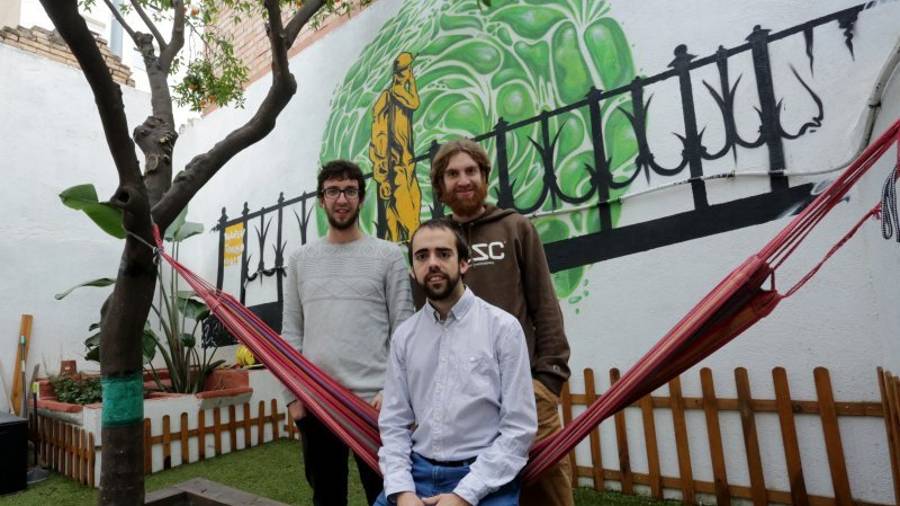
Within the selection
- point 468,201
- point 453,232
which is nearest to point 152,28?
point 468,201

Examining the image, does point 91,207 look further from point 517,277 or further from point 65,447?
point 65,447

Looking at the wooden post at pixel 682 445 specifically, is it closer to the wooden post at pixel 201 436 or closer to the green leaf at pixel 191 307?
the wooden post at pixel 201 436

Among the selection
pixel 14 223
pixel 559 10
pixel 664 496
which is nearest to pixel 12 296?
pixel 14 223

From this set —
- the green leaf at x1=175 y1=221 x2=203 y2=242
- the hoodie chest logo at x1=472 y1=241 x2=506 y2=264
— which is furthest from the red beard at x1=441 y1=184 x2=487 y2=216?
the green leaf at x1=175 y1=221 x2=203 y2=242

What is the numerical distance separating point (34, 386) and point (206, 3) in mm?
2811

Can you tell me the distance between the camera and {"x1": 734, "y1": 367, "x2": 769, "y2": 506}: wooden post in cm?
197

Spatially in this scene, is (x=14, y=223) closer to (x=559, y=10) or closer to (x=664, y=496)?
(x=559, y=10)

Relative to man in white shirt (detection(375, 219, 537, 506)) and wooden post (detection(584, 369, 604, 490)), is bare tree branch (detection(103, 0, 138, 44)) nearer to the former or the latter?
man in white shirt (detection(375, 219, 537, 506))

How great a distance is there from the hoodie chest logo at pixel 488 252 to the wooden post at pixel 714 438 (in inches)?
51.8

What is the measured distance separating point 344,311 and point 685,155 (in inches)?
67.1

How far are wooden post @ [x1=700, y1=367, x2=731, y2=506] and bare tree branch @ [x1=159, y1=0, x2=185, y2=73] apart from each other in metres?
2.55

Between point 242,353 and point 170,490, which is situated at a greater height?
point 242,353

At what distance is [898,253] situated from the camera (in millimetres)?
1424

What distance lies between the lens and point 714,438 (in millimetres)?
2082
